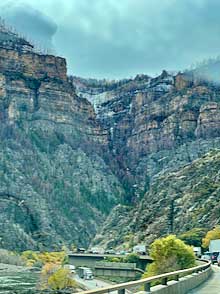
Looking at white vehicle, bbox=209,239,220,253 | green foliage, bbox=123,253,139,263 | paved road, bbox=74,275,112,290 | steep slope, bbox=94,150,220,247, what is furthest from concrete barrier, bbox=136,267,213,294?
steep slope, bbox=94,150,220,247

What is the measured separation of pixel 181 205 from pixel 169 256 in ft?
276

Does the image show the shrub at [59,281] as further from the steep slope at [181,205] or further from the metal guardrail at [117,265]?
the steep slope at [181,205]

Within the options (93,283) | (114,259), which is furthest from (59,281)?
(114,259)

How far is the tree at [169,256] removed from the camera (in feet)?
261

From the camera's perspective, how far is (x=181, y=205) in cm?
16938

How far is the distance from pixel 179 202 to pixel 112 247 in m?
35.8

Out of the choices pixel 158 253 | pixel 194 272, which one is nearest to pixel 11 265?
pixel 158 253

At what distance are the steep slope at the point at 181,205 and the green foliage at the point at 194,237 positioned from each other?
4442 millimetres

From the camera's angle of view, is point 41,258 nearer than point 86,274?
No

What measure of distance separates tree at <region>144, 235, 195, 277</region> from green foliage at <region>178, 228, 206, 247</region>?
45908 mm

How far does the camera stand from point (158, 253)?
86750 mm

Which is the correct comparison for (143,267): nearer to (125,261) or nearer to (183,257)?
(125,261)

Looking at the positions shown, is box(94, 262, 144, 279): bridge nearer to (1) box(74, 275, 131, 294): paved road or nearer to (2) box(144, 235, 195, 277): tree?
(1) box(74, 275, 131, 294): paved road

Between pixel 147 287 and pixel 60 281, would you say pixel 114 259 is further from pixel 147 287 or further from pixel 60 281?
pixel 147 287
